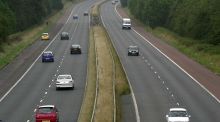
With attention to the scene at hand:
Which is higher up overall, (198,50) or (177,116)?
(177,116)

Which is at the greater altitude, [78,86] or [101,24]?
[78,86]

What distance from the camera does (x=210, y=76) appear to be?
7138 cm

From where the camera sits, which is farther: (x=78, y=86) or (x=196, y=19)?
(x=196, y=19)

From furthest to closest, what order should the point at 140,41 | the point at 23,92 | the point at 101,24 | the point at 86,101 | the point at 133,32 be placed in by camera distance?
the point at 101,24
the point at 133,32
the point at 140,41
the point at 23,92
the point at 86,101

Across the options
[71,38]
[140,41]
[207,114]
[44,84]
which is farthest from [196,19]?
[207,114]

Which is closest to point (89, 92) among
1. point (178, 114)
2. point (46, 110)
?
point (178, 114)

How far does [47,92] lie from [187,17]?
6448cm

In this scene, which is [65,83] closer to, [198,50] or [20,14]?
[198,50]

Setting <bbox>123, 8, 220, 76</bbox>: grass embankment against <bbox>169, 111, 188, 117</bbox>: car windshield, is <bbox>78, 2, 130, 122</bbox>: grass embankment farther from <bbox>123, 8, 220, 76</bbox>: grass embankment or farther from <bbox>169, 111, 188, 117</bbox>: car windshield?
<bbox>123, 8, 220, 76</bbox>: grass embankment

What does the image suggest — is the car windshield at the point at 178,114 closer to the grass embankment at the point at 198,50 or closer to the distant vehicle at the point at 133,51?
the grass embankment at the point at 198,50

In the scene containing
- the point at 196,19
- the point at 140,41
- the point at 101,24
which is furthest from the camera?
the point at 101,24

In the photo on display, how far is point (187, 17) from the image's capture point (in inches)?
4771

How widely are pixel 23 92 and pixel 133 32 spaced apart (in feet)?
275

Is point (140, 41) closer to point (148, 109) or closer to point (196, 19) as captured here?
point (196, 19)
